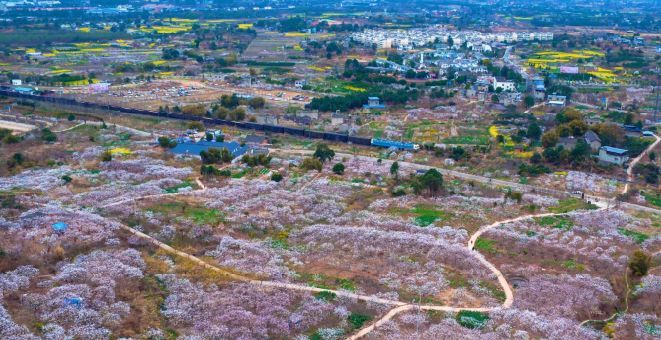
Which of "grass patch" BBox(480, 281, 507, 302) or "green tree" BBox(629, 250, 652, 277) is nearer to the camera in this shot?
"grass patch" BBox(480, 281, 507, 302)

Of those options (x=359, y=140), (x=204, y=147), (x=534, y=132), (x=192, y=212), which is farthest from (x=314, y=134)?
(x=192, y=212)

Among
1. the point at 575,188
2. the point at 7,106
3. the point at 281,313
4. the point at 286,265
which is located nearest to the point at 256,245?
the point at 286,265

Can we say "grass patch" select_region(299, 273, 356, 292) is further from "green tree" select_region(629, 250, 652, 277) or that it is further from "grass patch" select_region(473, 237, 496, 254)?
"green tree" select_region(629, 250, 652, 277)

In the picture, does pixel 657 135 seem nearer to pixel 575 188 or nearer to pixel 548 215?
pixel 575 188

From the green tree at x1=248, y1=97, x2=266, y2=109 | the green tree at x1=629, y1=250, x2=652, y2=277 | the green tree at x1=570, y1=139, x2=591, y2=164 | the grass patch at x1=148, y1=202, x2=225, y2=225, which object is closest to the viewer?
the green tree at x1=629, y1=250, x2=652, y2=277

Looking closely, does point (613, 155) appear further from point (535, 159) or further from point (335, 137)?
point (335, 137)

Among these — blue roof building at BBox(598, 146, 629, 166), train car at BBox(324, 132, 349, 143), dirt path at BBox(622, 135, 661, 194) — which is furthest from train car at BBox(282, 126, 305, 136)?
dirt path at BBox(622, 135, 661, 194)
